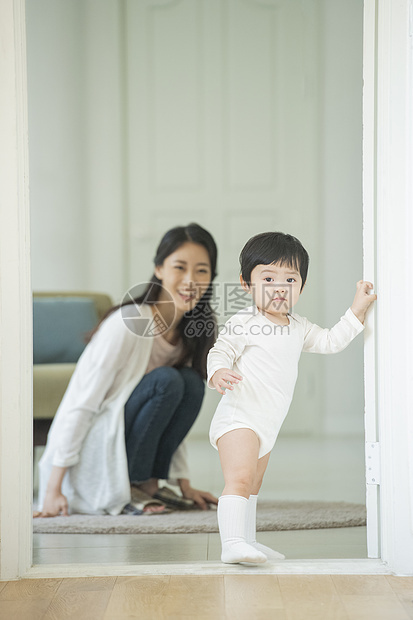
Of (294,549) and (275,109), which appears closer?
(294,549)

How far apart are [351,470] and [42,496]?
1.18m

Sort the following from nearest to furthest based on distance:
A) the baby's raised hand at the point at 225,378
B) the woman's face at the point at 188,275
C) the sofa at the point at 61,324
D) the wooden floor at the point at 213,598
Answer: the wooden floor at the point at 213,598
the baby's raised hand at the point at 225,378
the woman's face at the point at 188,275
the sofa at the point at 61,324

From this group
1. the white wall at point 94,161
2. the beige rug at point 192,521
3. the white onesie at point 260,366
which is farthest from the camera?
the white wall at point 94,161

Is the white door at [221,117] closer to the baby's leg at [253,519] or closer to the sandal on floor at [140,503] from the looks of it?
the sandal on floor at [140,503]

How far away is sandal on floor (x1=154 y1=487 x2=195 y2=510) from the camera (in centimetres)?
208

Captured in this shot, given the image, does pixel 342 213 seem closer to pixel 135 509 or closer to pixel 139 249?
pixel 139 249

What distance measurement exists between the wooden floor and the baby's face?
53 cm

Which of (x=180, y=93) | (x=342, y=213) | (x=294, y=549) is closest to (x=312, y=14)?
(x=180, y=93)

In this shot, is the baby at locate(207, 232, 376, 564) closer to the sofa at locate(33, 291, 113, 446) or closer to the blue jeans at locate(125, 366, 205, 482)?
the blue jeans at locate(125, 366, 205, 482)

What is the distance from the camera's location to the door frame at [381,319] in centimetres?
140

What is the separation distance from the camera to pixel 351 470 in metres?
2.69

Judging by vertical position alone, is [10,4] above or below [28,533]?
above

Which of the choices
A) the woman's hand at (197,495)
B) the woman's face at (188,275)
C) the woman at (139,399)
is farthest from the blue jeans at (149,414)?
the woman's face at (188,275)

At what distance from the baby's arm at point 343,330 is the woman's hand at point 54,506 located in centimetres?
90
